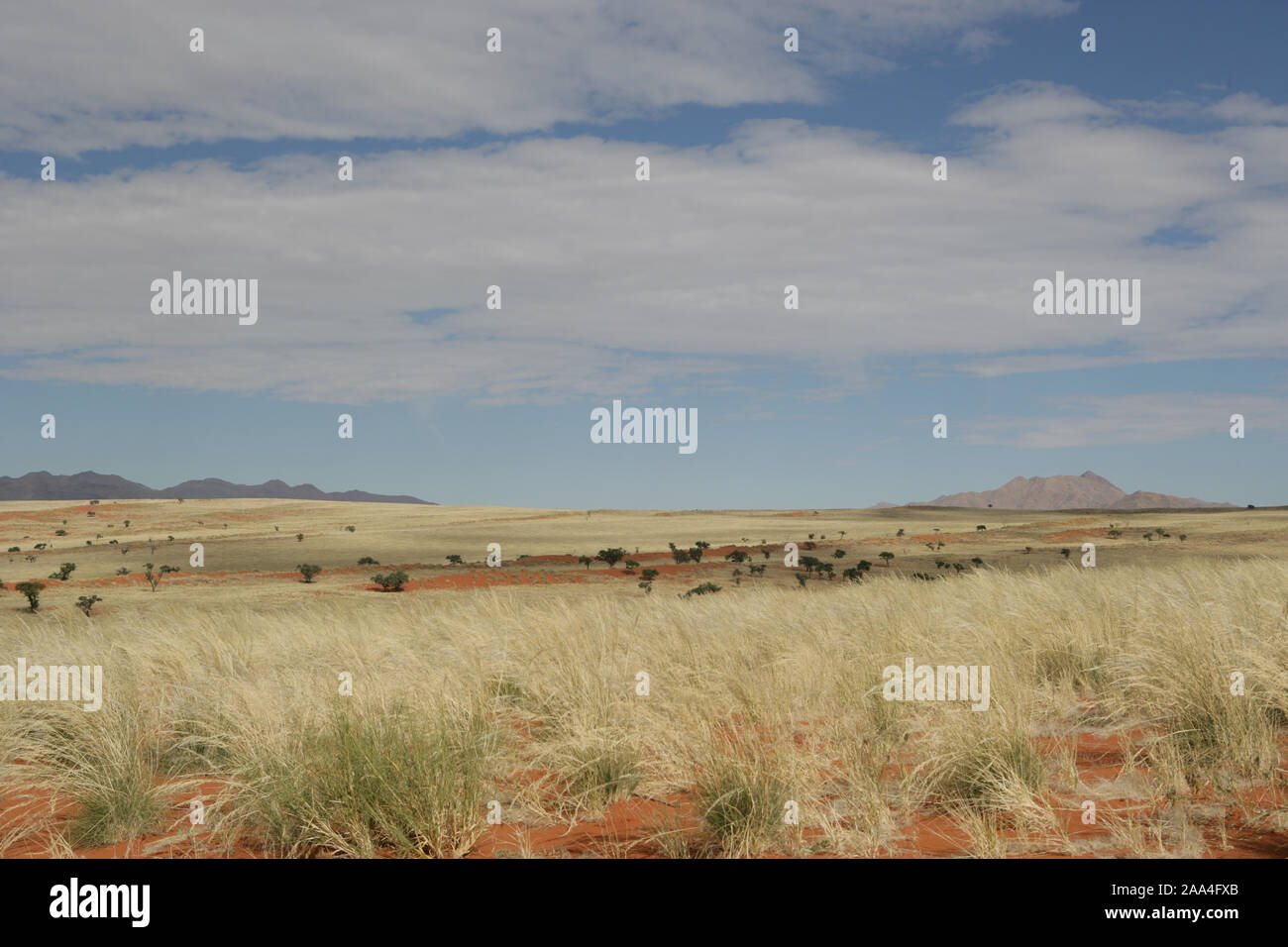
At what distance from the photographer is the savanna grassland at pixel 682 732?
495 centimetres

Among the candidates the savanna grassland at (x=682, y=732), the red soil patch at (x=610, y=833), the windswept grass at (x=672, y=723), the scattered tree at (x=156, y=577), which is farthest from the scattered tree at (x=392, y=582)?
the red soil patch at (x=610, y=833)

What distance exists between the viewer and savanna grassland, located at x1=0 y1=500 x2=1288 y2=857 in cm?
495

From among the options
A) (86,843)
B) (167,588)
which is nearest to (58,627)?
(86,843)

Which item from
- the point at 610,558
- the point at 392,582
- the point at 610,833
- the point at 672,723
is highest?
the point at 672,723

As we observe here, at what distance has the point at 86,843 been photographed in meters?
5.40

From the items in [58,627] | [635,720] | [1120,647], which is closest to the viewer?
[635,720]

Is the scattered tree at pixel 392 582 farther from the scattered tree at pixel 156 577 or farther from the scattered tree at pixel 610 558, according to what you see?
the scattered tree at pixel 610 558

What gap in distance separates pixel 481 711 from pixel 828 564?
33808mm

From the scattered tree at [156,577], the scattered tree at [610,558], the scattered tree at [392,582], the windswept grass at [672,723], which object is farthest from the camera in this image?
the scattered tree at [610,558]

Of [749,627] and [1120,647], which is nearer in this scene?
[1120,647]

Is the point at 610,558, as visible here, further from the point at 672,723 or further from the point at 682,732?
the point at 682,732

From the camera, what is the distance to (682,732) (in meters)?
6.26

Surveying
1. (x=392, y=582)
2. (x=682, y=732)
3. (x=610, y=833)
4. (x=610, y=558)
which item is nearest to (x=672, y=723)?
(x=682, y=732)
